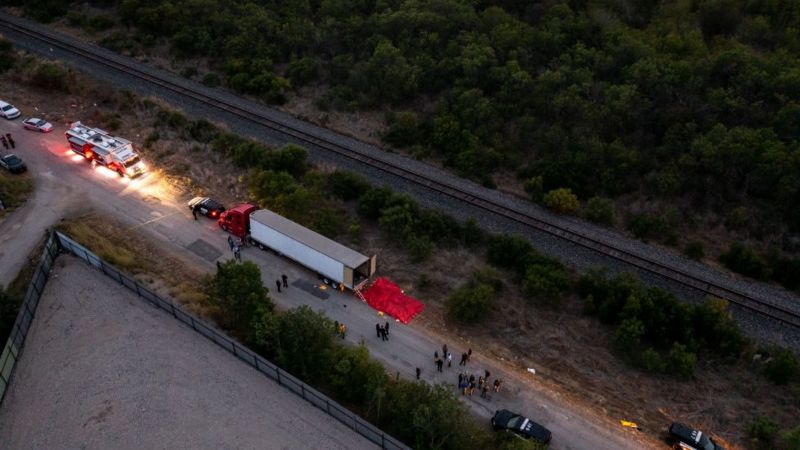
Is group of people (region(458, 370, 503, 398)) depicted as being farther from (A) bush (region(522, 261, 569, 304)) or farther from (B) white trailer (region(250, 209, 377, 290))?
(B) white trailer (region(250, 209, 377, 290))

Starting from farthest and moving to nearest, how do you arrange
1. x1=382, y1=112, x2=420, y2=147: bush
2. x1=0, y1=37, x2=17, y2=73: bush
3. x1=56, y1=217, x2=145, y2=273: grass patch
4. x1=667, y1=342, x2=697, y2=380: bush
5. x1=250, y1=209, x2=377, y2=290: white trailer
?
x1=0, y1=37, x2=17, y2=73: bush → x1=382, y1=112, x2=420, y2=147: bush → x1=56, y1=217, x2=145, y2=273: grass patch → x1=250, y1=209, x2=377, y2=290: white trailer → x1=667, y1=342, x2=697, y2=380: bush

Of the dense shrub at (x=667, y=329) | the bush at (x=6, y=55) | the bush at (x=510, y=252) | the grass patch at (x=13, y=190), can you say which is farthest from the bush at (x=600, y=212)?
the bush at (x=6, y=55)

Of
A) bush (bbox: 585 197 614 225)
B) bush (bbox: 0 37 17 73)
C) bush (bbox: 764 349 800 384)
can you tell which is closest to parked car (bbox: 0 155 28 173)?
bush (bbox: 0 37 17 73)

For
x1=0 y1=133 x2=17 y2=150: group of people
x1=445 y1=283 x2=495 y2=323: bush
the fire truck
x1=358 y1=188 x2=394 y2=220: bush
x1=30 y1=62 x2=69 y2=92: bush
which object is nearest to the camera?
x1=445 y1=283 x2=495 y2=323: bush

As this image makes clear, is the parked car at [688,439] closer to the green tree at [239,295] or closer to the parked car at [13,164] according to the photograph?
the green tree at [239,295]

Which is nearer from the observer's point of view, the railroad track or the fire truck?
the railroad track

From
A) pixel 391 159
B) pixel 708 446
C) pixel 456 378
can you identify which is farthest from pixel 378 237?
pixel 708 446

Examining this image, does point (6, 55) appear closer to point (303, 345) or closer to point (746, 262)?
point (303, 345)
